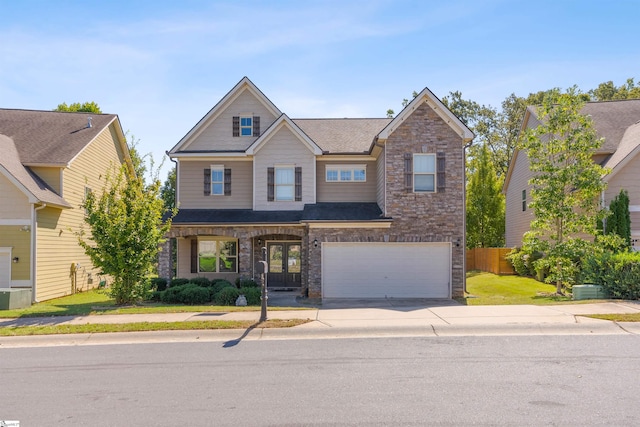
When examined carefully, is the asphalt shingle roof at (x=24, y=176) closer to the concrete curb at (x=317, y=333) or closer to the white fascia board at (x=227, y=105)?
the white fascia board at (x=227, y=105)

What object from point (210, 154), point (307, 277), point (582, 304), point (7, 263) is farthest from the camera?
point (210, 154)

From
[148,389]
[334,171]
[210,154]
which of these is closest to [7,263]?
[210,154]

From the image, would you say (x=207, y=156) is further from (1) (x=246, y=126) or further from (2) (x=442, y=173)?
(2) (x=442, y=173)

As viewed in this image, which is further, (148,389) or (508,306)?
(508,306)

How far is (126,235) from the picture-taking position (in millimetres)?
16219

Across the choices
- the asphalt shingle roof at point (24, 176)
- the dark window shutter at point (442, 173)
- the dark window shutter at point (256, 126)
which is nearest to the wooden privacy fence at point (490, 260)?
the dark window shutter at point (442, 173)

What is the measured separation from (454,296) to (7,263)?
17.1 meters

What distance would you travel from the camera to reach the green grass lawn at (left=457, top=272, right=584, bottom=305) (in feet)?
60.4

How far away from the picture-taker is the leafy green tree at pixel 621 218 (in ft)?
65.1

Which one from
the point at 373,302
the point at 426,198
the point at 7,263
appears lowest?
the point at 373,302

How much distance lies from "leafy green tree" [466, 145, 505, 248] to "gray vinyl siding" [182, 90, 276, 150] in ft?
59.2

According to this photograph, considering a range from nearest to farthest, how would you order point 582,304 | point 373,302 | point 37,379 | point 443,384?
point 443,384 < point 37,379 < point 582,304 < point 373,302

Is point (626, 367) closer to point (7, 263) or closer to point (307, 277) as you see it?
point (307, 277)

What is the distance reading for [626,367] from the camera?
8141mm
